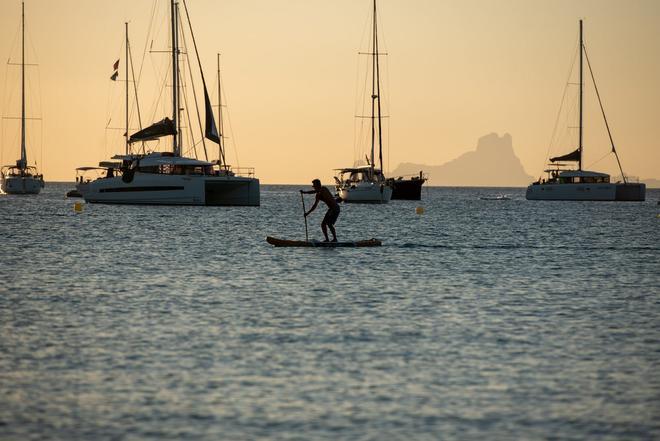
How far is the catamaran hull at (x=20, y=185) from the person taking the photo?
465ft

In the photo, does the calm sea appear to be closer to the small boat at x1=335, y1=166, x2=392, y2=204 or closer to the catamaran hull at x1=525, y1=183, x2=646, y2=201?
the small boat at x1=335, y1=166, x2=392, y2=204

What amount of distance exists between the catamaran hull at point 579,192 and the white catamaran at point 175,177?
2013 inches

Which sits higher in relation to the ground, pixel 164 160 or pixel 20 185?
pixel 164 160

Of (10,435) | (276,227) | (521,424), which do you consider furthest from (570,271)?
(276,227)

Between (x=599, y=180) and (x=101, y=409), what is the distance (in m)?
119

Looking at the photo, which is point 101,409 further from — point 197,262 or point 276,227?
point 276,227

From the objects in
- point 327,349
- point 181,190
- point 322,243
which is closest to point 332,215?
point 322,243

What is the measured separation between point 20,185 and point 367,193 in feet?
194

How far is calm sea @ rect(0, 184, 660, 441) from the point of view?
1175 centimetres

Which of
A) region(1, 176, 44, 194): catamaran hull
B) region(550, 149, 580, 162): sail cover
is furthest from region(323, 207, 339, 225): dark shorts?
region(1, 176, 44, 194): catamaran hull

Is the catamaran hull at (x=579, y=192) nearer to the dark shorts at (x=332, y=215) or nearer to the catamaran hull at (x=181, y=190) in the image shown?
the catamaran hull at (x=181, y=190)

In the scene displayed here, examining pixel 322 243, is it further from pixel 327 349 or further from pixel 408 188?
pixel 408 188

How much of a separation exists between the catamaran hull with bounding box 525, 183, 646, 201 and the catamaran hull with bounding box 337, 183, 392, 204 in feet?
92.6

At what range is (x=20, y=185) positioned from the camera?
143 meters
